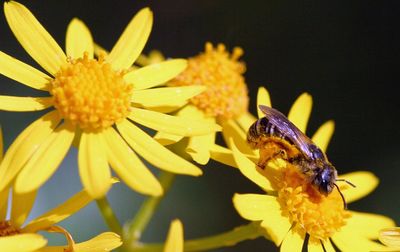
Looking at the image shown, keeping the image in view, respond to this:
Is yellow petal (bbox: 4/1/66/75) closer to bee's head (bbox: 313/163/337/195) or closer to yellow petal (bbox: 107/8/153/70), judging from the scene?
yellow petal (bbox: 107/8/153/70)

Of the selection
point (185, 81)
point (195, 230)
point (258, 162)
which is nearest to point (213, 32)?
point (195, 230)

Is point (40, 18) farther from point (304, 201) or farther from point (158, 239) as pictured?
point (304, 201)

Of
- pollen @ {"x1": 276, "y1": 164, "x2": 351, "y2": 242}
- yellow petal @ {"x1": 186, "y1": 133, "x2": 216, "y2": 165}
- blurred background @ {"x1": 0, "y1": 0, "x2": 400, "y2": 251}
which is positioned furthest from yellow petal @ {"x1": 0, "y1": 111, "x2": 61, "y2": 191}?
A: blurred background @ {"x1": 0, "y1": 0, "x2": 400, "y2": 251}

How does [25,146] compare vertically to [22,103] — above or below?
below

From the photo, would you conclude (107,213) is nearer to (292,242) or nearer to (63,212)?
(63,212)

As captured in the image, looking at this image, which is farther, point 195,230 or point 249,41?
point 249,41

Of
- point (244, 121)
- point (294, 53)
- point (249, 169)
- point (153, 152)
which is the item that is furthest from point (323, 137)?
point (294, 53)
